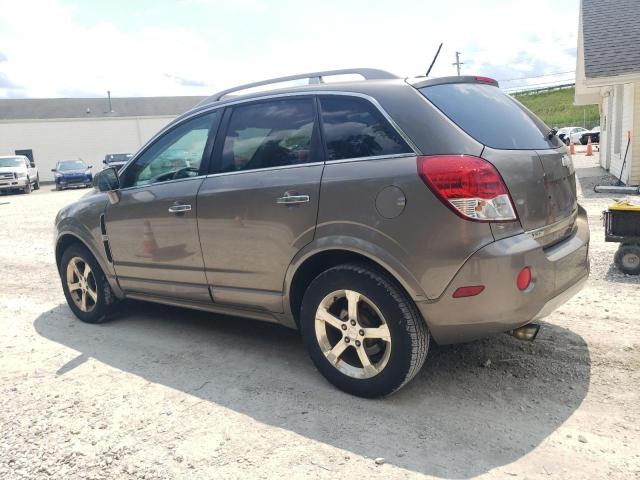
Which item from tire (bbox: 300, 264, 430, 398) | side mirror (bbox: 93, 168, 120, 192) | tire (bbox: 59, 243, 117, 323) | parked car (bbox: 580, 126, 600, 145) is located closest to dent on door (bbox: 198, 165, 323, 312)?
tire (bbox: 300, 264, 430, 398)

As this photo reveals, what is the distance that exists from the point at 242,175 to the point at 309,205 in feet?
2.17

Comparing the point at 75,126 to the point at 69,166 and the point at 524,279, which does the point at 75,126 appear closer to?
the point at 69,166

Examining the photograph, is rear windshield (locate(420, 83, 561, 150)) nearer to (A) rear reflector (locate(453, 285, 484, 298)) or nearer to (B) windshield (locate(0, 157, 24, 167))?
(A) rear reflector (locate(453, 285, 484, 298))

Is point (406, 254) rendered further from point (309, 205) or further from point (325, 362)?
point (325, 362)

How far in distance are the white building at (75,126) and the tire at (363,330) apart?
143 ft

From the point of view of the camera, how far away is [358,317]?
126 inches

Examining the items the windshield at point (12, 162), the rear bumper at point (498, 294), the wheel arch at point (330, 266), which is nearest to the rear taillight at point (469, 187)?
the rear bumper at point (498, 294)

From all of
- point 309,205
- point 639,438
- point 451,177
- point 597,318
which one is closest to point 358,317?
point 309,205

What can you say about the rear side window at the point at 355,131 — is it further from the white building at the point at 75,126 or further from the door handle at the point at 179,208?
the white building at the point at 75,126

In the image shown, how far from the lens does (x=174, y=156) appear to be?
14.1ft

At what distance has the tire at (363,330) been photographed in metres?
3.03

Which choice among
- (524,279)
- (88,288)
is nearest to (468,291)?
(524,279)

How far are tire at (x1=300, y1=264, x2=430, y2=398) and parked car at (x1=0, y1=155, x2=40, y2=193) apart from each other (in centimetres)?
2677

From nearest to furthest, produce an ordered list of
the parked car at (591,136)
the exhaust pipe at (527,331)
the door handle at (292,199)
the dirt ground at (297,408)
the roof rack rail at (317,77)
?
1. the dirt ground at (297,408)
2. the exhaust pipe at (527,331)
3. the door handle at (292,199)
4. the roof rack rail at (317,77)
5. the parked car at (591,136)
